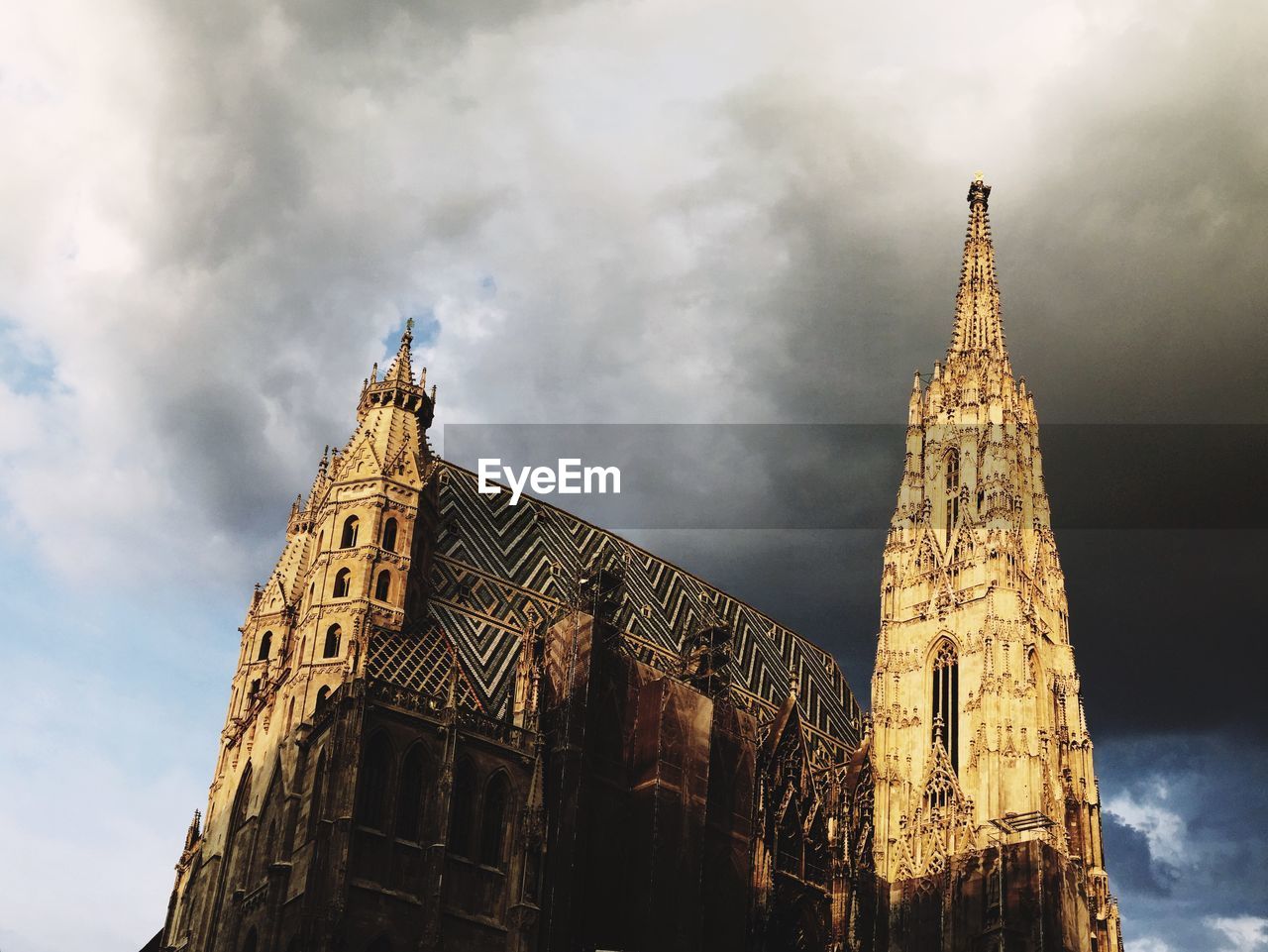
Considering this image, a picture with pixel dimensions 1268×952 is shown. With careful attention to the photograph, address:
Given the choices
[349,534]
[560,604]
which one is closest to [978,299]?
[560,604]

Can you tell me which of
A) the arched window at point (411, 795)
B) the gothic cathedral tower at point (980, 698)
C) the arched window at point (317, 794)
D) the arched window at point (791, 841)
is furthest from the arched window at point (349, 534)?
the gothic cathedral tower at point (980, 698)

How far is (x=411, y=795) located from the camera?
3869cm

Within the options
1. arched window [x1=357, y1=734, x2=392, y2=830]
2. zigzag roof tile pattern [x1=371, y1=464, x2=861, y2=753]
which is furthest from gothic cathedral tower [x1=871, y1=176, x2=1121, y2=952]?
arched window [x1=357, y1=734, x2=392, y2=830]

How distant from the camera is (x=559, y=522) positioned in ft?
181


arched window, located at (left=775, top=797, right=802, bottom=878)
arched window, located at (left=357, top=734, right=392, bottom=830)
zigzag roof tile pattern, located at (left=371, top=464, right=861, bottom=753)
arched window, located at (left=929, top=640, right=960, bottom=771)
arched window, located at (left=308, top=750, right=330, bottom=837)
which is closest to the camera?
arched window, located at (left=308, top=750, right=330, bottom=837)

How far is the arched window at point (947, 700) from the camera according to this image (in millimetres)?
54875

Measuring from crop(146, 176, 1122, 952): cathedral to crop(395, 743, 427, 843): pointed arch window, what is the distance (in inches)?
3.3

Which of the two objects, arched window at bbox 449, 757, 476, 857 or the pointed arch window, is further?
arched window at bbox 449, 757, 476, 857

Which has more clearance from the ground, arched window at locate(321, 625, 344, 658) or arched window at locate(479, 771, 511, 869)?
arched window at locate(321, 625, 344, 658)

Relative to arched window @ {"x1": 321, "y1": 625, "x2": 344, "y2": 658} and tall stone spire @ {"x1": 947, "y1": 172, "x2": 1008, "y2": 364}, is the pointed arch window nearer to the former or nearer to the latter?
arched window @ {"x1": 321, "y1": 625, "x2": 344, "y2": 658}

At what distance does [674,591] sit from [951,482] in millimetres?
12620

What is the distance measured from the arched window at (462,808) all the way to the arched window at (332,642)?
5.14m

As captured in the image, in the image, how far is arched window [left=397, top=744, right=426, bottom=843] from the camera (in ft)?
125

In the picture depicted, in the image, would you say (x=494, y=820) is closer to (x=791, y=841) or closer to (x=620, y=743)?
(x=620, y=743)
